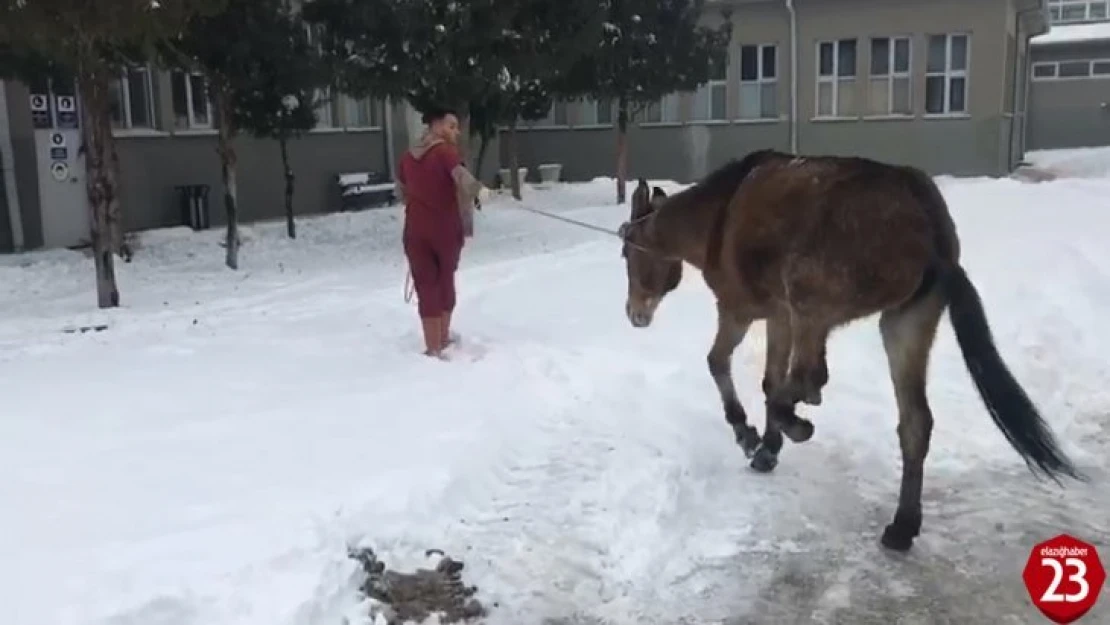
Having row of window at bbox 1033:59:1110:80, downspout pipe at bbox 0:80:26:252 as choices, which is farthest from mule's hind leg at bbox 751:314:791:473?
row of window at bbox 1033:59:1110:80

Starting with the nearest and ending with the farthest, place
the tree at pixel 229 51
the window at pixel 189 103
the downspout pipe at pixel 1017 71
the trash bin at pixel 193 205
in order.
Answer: the tree at pixel 229 51, the trash bin at pixel 193 205, the window at pixel 189 103, the downspout pipe at pixel 1017 71

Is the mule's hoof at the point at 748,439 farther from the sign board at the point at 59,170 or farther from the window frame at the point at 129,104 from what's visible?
the window frame at the point at 129,104

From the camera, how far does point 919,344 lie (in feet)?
15.6

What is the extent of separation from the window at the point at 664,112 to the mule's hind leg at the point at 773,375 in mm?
26056

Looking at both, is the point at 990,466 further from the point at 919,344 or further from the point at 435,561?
the point at 435,561

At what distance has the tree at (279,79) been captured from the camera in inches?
560

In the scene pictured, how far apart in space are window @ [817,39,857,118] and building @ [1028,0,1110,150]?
15732 millimetres

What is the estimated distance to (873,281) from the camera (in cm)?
455

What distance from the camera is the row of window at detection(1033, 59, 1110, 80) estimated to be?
40.2 metres

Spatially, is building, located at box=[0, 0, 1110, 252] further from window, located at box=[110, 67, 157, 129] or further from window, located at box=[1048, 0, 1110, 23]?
window, located at box=[1048, 0, 1110, 23]

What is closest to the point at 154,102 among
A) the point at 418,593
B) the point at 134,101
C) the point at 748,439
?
the point at 134,101

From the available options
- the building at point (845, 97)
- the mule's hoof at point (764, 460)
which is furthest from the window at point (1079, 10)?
the mule's hoof at point (764, 460)

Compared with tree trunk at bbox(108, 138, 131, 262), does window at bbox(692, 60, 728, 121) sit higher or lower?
higher

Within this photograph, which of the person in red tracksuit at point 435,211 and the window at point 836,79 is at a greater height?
the window at point 836,79
